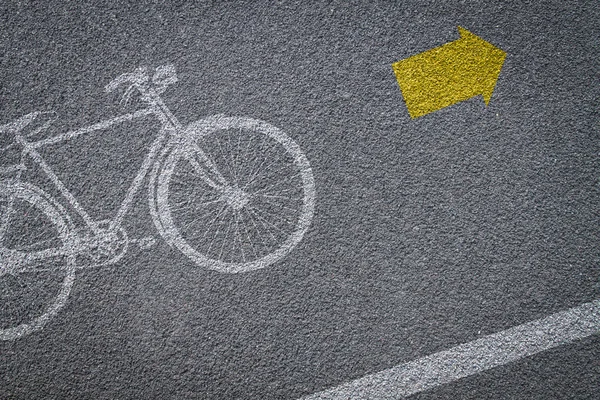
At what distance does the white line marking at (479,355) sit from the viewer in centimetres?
329

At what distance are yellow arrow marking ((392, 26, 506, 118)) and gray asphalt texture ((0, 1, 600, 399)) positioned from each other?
6 centimetres

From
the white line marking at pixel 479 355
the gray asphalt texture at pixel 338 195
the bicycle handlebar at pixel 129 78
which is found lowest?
the white line marking at pixel 479 355

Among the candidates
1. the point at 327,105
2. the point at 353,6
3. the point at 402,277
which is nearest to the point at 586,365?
the point at 402,277

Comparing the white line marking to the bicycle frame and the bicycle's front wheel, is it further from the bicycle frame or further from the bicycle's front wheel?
the bicycle frame

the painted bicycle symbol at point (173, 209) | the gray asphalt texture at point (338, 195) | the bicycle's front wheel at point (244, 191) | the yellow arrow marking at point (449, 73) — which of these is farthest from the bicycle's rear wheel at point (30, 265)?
the yellow arrow marking at point (449, 73)

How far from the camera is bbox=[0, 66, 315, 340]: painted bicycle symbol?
345cm

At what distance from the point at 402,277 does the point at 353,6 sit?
1.86 m

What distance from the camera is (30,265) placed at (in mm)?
3516

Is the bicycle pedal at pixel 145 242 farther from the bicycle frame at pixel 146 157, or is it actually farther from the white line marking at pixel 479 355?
the white line marking at pixel 479 355

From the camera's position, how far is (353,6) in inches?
139

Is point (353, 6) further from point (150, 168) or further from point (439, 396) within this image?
point (439, 396)

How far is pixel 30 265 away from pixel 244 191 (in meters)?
1.54

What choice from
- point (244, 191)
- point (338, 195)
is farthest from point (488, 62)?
point (244, 191)

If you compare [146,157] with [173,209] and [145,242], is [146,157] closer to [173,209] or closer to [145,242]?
[173,209]
